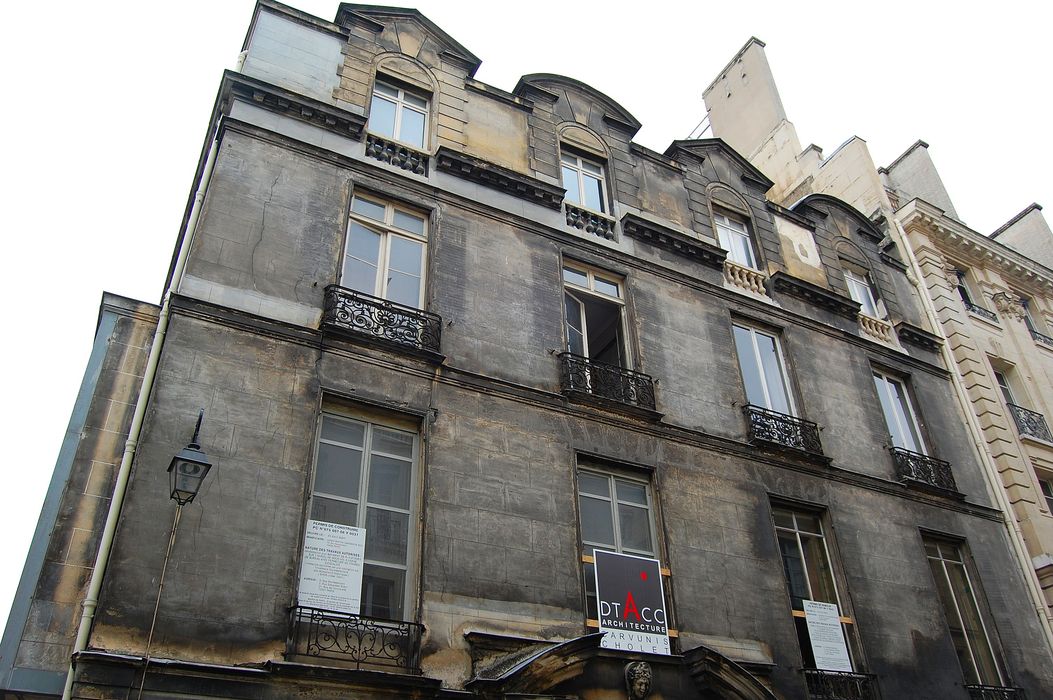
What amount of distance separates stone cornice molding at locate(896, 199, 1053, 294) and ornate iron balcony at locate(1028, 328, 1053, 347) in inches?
56.4

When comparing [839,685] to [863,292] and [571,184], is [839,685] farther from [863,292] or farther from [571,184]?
[863,292]

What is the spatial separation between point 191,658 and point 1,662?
175 cm

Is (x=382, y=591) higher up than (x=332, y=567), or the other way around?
(x=332, y=567)

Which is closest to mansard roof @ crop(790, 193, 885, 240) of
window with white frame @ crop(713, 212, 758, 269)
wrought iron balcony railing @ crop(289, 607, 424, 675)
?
window with white frame @ crop(713, 212, 758, 269)

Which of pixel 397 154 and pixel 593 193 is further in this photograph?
pixel 593 193

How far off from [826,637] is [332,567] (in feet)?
22.6

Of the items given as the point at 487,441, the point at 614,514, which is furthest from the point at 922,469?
the point at 487,441

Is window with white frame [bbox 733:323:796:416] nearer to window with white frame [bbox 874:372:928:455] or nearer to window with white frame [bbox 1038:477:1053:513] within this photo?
window with white frame [bbox 874:372:928:455]

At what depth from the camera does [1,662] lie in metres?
7.55

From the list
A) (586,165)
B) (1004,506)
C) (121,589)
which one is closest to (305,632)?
(121,589)

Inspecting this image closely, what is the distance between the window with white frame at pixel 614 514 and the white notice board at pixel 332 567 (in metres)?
2.86

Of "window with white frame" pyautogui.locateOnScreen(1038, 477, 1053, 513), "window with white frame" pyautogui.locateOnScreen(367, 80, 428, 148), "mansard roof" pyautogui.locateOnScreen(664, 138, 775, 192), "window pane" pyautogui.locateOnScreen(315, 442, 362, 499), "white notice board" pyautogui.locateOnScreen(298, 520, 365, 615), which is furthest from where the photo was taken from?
"window with white frame" pyautogui.locateOnScreen(1038, 477, 1053, 513)

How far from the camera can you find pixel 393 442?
9.95 meters

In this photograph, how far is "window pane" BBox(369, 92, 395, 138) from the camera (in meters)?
12.8
